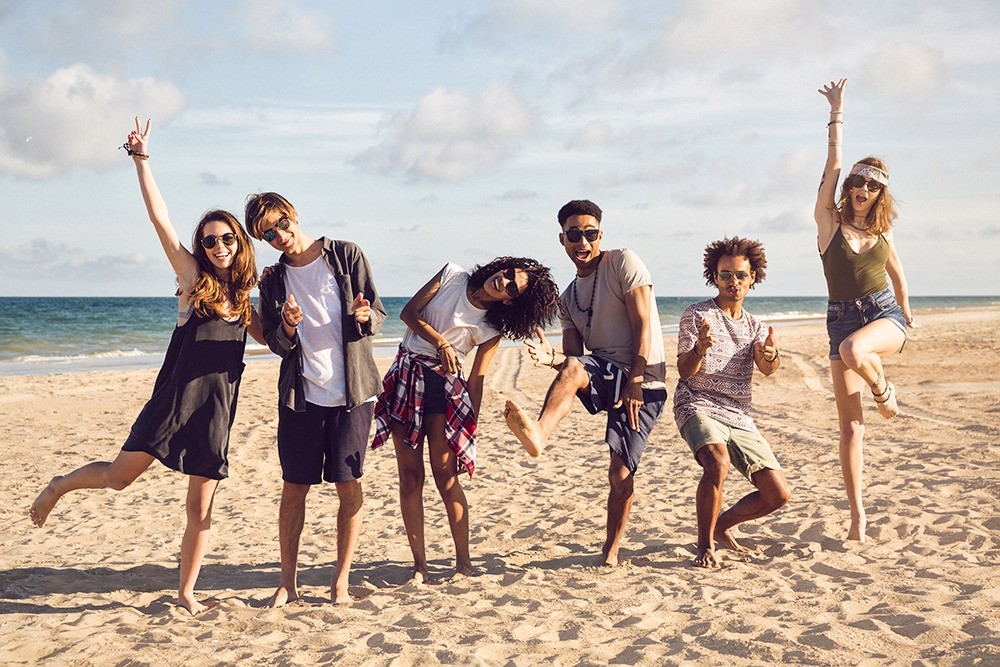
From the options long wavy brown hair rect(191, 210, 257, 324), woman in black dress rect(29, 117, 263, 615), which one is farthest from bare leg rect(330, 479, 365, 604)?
long wavy brown hair rect(191, 210, 257, 324)

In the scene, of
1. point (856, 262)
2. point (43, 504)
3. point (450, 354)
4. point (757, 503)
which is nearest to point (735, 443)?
point (757, 503)

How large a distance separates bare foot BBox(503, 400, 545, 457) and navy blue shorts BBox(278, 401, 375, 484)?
79cm

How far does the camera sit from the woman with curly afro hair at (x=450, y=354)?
16.2 ft

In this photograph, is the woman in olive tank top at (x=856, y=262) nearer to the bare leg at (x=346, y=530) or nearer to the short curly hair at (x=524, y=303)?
the short curly hair at (x=524, y=303)

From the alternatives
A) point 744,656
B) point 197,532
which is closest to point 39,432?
point 197,532

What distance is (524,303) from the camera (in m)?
4.93

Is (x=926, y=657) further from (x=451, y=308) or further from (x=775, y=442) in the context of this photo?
(x=775, y=442)

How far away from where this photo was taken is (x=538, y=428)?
15.3ft

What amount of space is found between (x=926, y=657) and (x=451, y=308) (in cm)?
284

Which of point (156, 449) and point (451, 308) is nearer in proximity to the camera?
point (156, 449)

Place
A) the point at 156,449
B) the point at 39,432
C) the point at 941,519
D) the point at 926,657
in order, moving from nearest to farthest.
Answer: the point at 926,657 < the point at 156,449 < the point at 941,519 < the point at 39,432

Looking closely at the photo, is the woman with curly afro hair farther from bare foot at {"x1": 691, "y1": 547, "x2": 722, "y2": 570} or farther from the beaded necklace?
bare foot at {"x1": 691, "y1": 547, "x2": 722, "y2": 570}

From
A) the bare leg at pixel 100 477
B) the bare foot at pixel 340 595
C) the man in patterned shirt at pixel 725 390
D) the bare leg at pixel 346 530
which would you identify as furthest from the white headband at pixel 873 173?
the bare leg at pixel 100 477

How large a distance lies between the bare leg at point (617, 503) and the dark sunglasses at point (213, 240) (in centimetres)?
244
